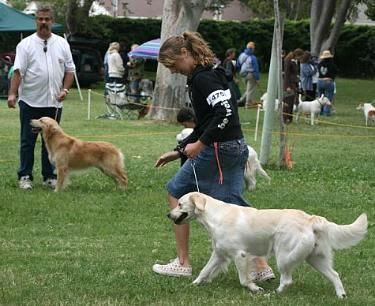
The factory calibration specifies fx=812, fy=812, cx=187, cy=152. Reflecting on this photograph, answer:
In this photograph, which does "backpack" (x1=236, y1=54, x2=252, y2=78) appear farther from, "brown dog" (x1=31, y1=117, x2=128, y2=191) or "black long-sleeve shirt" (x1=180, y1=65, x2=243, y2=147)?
"black long-sleeve shirt" (x1=180, y1=65, x2=243, y2=147)

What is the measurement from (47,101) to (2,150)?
4409 mm

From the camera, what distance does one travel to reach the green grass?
16.8 ft

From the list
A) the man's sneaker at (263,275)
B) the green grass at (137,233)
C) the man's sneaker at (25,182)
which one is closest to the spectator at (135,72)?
the green grass at (137,233)

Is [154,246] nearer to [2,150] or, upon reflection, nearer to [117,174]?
[117,174]

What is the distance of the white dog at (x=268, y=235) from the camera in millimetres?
5023

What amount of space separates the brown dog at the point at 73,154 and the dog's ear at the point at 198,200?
4.31 m

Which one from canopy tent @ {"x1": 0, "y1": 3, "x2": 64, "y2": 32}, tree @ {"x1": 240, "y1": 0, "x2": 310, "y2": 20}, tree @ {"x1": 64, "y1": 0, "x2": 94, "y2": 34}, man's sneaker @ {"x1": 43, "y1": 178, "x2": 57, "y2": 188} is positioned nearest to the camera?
man's sneaker @ {"x1": 43, "y1": 178, "x2": 57, "y2": 188}

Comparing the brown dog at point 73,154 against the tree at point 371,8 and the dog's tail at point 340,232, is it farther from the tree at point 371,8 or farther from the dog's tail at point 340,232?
the tree at point 371,8

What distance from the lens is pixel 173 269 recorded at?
18.7ft

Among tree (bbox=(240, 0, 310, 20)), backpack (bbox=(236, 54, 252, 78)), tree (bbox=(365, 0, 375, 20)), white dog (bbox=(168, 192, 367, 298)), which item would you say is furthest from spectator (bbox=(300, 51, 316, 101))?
tree (bbox=(240, 0, 310, 20))

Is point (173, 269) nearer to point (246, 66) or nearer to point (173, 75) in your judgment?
point (173, 75)

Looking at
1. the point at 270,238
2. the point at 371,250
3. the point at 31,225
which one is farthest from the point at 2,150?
the point at 270,238

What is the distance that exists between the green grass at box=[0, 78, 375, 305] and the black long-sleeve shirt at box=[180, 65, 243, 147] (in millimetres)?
1014

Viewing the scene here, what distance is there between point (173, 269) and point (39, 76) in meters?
4.17
